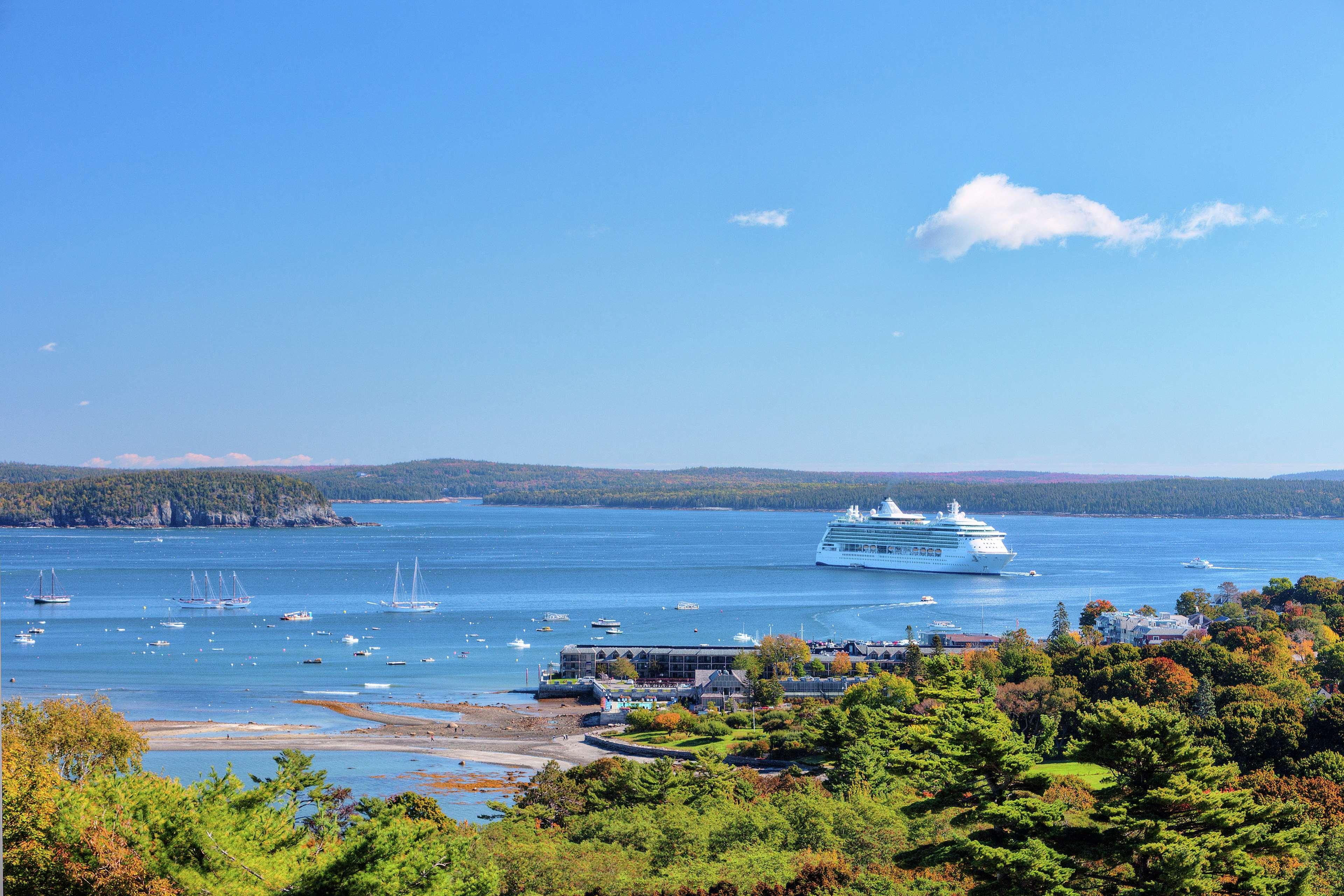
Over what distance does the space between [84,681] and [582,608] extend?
30628 millimetres

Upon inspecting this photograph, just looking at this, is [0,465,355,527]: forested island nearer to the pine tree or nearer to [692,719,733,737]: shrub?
the pine tree

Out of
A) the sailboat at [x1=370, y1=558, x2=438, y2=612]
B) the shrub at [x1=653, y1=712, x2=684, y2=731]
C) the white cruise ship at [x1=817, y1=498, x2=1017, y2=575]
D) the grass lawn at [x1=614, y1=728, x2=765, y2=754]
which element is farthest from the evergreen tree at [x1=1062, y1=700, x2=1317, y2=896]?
the white cruise ship at [x1=817, y1=498, x2=1017, y2=575]

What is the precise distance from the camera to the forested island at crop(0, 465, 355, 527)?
166m

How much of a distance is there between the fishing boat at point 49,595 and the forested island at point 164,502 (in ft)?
318

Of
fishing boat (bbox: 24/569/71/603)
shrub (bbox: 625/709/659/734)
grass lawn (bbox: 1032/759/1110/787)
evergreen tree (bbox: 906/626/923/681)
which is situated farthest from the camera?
fishing boat (bbox: 24/569/71/603)

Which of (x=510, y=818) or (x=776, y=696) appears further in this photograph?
(x=776, y=696)

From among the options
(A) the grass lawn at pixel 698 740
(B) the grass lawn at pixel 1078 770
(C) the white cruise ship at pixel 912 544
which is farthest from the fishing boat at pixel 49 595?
(B) the grass lawn at pixel 1078 770

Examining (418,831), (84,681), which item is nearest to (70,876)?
(418,831)

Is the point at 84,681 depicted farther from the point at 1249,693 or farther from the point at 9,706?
the point at 1249,693

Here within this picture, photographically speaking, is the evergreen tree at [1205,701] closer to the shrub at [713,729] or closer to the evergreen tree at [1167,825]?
the shrub at [713,729]

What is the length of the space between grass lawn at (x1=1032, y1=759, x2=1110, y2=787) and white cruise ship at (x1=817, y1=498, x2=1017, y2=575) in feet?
217

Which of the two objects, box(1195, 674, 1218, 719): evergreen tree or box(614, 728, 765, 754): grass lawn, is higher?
box(1195, 674, 1218, 719): evergreen tree

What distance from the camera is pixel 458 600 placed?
243 ft

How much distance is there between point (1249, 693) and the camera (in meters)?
29.2
